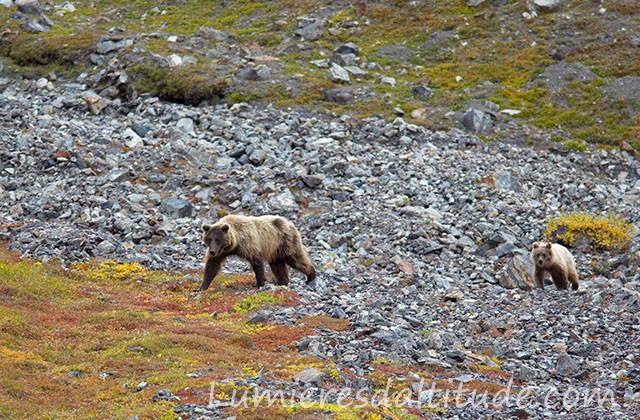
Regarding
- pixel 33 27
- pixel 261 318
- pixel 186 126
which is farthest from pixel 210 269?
pixel 33 27

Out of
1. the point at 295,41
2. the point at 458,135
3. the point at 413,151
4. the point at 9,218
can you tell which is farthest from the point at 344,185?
the point at 295,41

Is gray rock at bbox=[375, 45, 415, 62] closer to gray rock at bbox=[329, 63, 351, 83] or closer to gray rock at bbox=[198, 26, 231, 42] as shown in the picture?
gray rock at bbox=[329, 63, 351, 83]

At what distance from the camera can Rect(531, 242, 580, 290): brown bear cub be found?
1992cm

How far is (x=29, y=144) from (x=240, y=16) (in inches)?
756

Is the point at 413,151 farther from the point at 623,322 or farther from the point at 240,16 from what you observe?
the point at 240,16

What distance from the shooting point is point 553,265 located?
19969mm

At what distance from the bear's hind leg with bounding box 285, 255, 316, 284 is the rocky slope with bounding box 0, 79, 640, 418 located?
0.35m

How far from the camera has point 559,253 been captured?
66.5 ft

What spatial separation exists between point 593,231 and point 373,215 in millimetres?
6573

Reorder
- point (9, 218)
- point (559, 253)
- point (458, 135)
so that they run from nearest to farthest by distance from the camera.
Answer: point (559, 253), point (9, 218), point (458, 135)

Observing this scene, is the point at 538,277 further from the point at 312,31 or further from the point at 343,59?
the point at 312,31

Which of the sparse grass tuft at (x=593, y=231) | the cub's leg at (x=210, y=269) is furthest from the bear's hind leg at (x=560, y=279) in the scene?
the cub's leg at (x=210, y=269)

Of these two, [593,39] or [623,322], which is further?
[593,39]

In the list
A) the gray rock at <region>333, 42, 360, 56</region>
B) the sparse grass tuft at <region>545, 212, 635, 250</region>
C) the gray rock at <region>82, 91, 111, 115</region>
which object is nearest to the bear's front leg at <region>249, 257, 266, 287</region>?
the sparse grass tuft at <region>545, 212, 635, 250</region>
